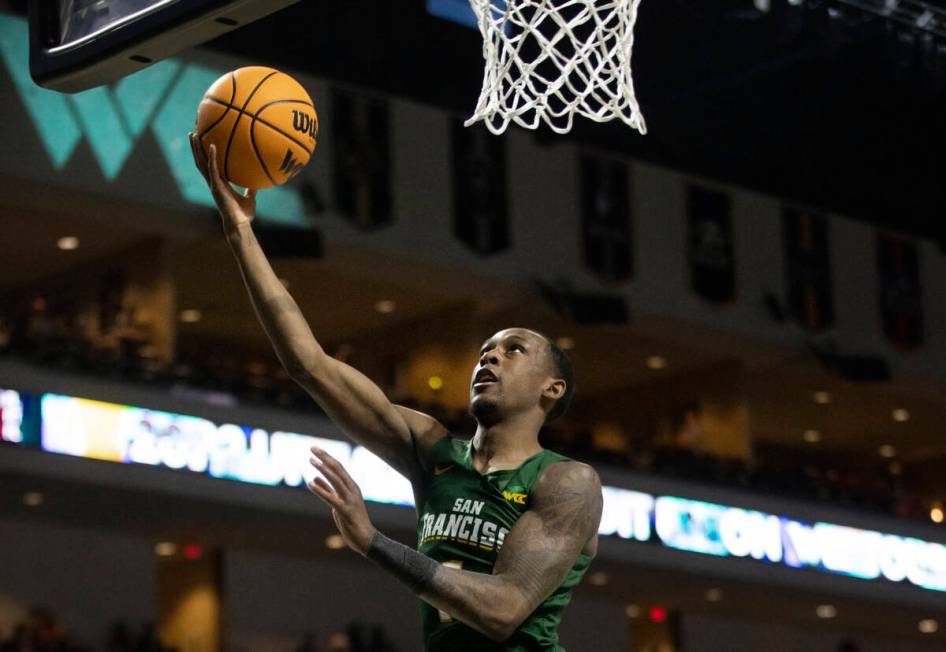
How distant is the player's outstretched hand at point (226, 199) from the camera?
3988 millimetres

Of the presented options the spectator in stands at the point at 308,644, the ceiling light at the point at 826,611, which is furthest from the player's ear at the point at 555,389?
the ceiling light at the point at 826,611

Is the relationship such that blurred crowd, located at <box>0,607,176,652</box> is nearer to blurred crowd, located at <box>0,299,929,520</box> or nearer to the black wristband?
blurred crowd, located at <box>0,299,929,520</box>

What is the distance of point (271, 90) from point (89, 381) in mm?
12456

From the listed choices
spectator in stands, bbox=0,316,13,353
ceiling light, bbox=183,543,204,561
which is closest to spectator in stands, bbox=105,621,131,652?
ceiling light, bbox=183,543,204,561

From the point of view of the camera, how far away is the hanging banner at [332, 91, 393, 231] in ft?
66.5

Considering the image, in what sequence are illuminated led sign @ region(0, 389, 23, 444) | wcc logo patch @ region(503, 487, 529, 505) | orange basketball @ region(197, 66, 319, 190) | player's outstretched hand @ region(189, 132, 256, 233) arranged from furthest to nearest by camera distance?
illuminated led sign @ region(0, 389, 23, 444) → orange basketball @ region(197, 66, 319, 190) → player's outstretched hand @ region(189, 132, 256, 233) → wcc logo patch @ region(503, 487, 529, 505)

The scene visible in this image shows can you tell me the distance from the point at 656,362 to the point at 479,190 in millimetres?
5795

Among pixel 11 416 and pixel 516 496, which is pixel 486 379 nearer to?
pixel 516 496

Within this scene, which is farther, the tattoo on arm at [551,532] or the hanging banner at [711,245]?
the hanging banner at [711,245]

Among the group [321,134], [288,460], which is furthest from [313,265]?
[288,460]

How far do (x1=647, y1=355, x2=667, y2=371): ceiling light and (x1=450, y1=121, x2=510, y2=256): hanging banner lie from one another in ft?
16.0

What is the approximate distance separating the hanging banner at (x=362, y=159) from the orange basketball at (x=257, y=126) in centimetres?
1573

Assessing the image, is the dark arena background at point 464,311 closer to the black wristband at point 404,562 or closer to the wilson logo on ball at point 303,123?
the wilson logo on ball at point 303,123

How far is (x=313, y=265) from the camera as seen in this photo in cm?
2103
